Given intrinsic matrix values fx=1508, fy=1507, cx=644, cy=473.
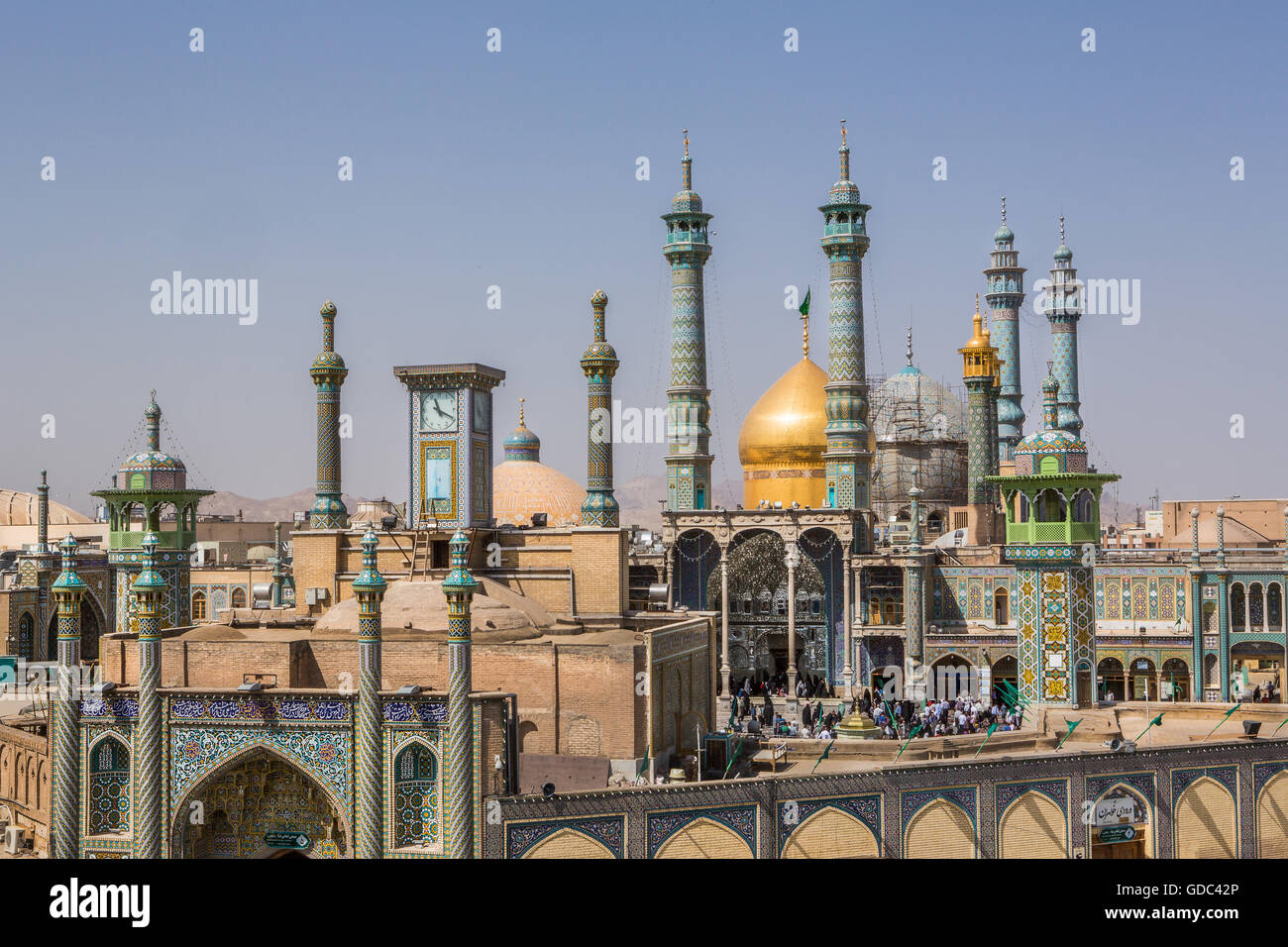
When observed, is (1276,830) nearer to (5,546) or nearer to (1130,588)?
(1130,588)

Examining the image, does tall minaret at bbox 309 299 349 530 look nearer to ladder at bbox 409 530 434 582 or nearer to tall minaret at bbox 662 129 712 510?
ladder at bbox 409 530 434 582

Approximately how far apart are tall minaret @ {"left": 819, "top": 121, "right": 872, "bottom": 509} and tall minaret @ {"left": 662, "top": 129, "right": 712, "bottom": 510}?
4204mm

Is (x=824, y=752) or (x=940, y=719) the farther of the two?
(x=940, y=719)

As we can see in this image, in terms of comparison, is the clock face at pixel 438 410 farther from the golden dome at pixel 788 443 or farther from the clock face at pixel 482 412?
the golden dome at pixel 788 443

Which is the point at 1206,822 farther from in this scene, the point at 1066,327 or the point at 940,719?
the point at 1066,327

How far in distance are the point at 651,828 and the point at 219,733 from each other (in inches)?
241

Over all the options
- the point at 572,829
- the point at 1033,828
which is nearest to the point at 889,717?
the point at 1033,828

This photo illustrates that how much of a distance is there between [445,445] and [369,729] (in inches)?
493

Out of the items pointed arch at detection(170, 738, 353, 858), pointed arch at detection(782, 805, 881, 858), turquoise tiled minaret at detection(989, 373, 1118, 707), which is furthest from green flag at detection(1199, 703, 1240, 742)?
pointed arch at detection(170, 738, 353, 858)

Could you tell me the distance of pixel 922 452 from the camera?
6116cm

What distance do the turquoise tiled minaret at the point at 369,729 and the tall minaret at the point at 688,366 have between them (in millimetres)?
30272

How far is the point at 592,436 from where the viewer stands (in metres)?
31.2
